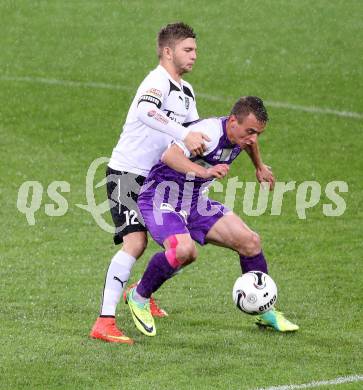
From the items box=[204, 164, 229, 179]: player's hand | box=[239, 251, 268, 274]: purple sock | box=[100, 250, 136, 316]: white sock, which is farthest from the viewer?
box=[239, 251, 268, 274]: purple sock

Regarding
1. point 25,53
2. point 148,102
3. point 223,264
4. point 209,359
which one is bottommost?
point 209,359

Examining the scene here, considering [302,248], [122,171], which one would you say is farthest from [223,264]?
[122,171]

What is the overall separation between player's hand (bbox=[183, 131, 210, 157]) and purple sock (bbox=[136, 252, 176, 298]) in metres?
1.07

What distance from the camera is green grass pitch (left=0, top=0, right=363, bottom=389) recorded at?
8805mm

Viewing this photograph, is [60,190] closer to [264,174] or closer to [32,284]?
[32,284]

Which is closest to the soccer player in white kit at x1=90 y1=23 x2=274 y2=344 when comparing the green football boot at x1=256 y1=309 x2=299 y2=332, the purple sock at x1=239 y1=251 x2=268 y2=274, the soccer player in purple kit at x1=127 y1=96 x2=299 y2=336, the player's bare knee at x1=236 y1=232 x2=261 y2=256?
the soccer player in purple kit at x1=127 y1=96 x2=299 y2=336

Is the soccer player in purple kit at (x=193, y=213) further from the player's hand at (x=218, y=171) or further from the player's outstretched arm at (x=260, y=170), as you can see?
the player's hand at (x=218, y=171)

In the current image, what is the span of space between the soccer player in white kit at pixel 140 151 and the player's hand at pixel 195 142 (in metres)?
0.35

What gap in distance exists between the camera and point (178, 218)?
959 cm

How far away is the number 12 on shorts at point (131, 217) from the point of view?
383 inches

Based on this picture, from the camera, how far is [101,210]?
15.4 metres

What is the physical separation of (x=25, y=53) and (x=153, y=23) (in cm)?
327

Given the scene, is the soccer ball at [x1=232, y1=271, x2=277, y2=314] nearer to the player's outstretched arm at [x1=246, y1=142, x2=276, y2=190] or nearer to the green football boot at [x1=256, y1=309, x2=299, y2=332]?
the green football boot at [x1=256, y1=309, x2=299, y2=332]

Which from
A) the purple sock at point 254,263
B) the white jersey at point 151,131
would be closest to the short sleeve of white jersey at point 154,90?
the white jersey at point 151,131
